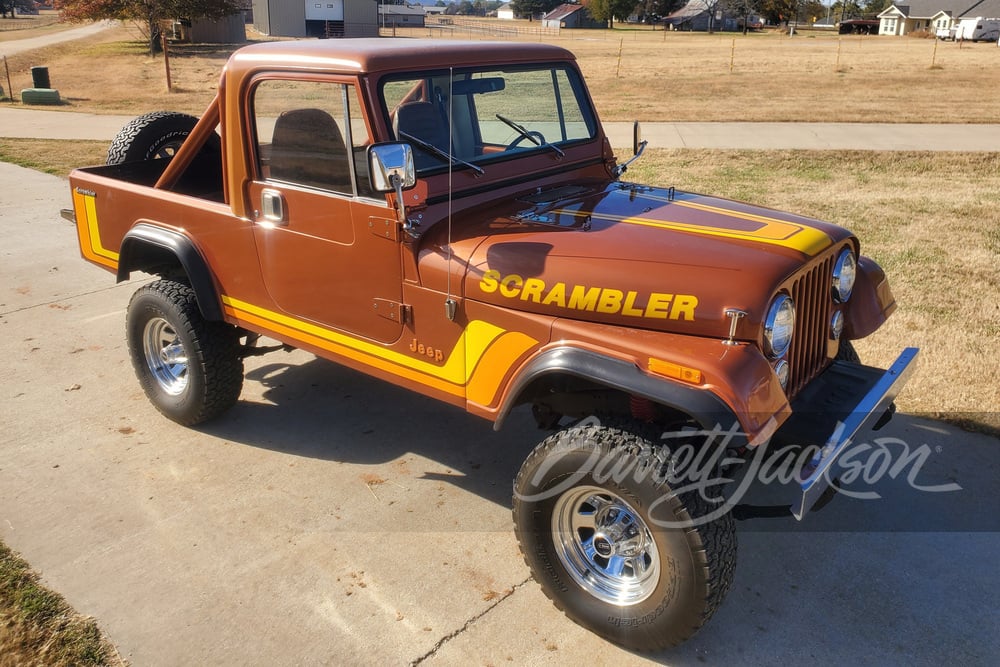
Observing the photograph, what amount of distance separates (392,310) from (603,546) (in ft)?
4.21

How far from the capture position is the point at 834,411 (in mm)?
3184

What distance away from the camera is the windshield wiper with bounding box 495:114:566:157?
4.00 metres

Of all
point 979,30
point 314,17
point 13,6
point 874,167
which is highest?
point 13,6

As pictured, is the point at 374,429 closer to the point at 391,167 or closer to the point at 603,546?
the point at 603,546

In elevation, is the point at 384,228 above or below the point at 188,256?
above

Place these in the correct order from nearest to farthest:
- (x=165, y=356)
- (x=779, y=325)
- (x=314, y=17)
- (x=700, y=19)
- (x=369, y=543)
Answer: (x=779, y=325)
(x=369, y=543)
(x=165, y=356)
(x=314, y=17)
(x=700, y=19)

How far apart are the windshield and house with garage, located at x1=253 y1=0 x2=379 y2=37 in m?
2.72

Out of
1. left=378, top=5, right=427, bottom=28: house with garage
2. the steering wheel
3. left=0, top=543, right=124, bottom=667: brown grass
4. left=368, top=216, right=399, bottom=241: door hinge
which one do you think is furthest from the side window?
left=378, top=5, right=427, bottom=28: house with garage

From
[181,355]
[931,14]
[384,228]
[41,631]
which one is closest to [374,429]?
[181,355]

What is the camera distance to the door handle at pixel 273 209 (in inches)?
147

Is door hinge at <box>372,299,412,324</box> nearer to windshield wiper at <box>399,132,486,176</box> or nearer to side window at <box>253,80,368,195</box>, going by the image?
side window at <box>253,80,368,195</box>

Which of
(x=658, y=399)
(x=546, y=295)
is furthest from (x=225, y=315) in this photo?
(x=658, y=399)

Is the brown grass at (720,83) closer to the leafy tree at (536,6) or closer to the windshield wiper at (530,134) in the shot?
the windshield wiper at (530,134)

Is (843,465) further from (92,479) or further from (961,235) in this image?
(961,235)
